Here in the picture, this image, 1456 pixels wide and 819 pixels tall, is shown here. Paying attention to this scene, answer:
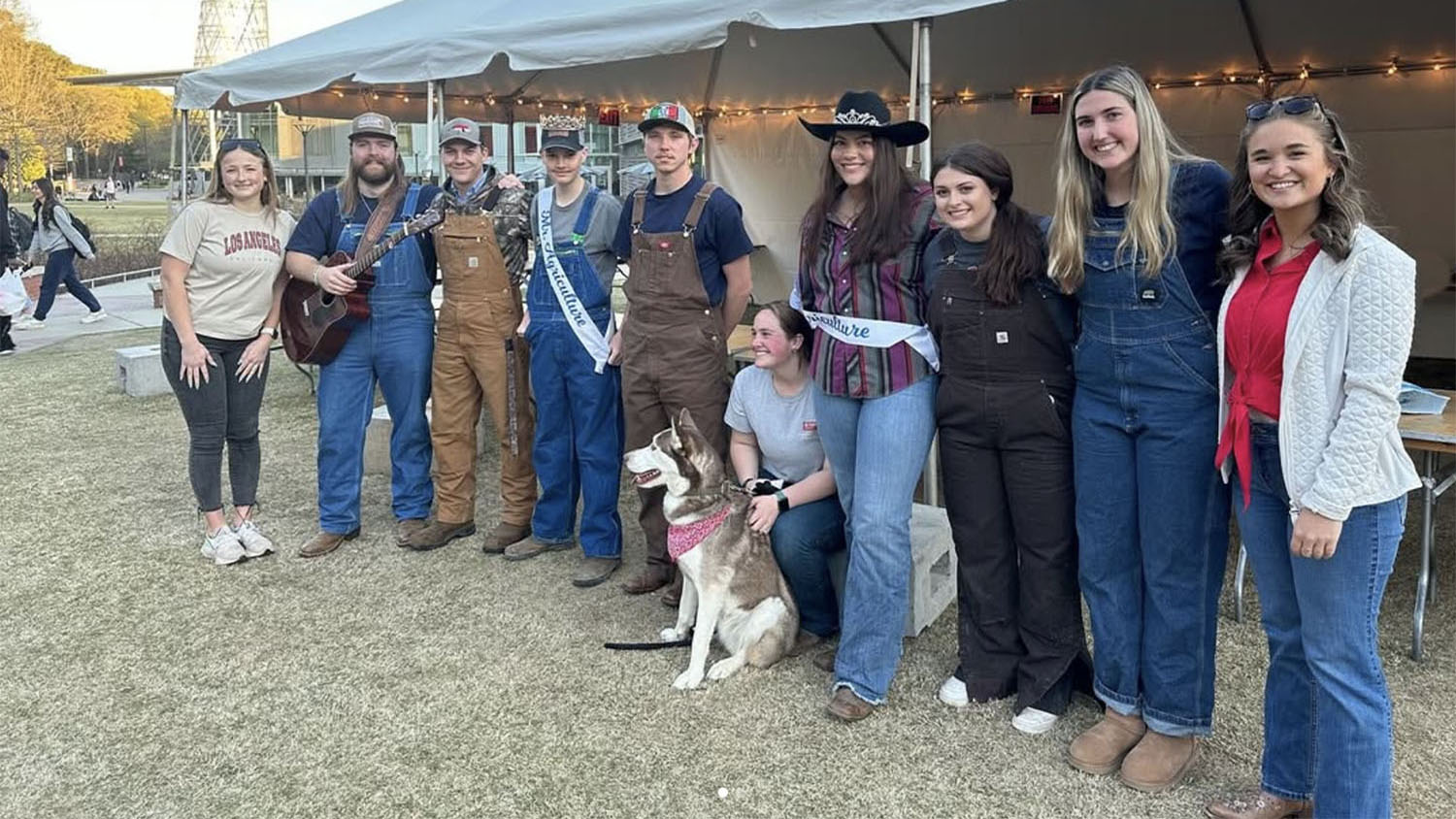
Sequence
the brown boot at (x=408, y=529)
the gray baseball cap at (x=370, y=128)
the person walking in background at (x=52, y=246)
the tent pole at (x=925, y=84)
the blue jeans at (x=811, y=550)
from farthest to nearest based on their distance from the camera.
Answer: the person walking in background at (x=52, y=246), the brown boot at (x=408, y=529), the gray baseball cap at (x=370, y=128), the tent pole at (x=925, y=84), the blue jeans at (x=811, y=550)

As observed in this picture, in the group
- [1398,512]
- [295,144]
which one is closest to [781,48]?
[1398,512]

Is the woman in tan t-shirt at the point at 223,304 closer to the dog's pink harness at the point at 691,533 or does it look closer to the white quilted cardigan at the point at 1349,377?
the dog's pink harness at the point at 691,533

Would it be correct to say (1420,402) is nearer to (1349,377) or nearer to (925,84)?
(1349,377)

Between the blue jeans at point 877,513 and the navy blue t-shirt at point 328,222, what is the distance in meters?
2.22

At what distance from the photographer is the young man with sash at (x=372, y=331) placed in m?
4.43

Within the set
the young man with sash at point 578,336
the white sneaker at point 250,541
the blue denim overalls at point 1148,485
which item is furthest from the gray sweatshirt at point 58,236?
the blue denim overalls at point 1148,485

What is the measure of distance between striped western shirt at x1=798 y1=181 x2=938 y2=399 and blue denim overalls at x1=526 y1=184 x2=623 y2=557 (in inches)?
53.9

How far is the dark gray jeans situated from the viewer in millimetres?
4316

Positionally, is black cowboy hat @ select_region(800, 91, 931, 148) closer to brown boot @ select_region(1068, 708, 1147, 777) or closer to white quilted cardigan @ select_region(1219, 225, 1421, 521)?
white quilted cardigan @ select_region(1219, 225, 1421, 521)

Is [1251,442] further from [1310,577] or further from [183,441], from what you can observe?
[183,441]

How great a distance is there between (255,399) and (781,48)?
6079 mm

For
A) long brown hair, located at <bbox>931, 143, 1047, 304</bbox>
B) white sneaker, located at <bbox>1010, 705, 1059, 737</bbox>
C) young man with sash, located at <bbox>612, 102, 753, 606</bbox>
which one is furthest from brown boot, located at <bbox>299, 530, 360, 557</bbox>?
long brown hair, located at <bbox>931, 143, 1047, 304</bbox>

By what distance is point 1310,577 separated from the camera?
7.16 feet

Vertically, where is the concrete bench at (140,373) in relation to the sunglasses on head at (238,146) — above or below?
below
